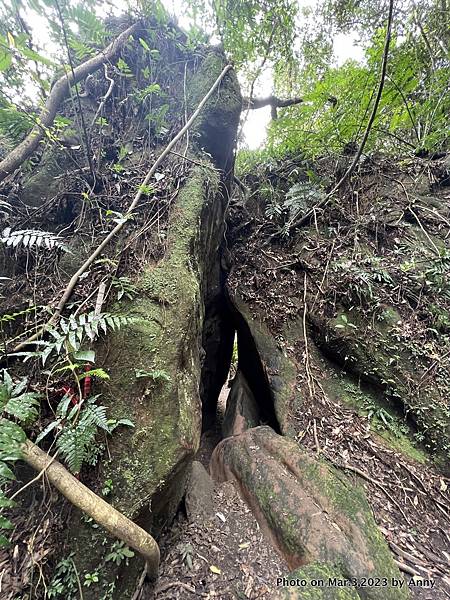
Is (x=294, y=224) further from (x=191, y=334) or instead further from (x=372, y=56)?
(x=191, y=334)

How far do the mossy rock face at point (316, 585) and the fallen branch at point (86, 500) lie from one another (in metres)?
1.11

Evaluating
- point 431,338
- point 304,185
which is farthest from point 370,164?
point 431,338

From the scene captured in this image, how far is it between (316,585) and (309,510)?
57cm

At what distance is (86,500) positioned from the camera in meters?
1.82

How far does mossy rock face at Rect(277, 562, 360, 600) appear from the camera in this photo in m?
2.05

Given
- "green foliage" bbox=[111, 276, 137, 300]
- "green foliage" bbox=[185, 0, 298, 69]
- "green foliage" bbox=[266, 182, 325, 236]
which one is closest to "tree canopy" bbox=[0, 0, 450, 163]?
"green foliage" bbox=[185, 0, 298, 69]

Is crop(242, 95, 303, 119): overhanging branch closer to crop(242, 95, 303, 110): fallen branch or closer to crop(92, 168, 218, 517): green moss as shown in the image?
crop(242, 95, 303, 110): fallen branch

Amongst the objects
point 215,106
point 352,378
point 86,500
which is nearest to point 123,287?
point 86,500

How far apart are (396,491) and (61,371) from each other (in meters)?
3.60

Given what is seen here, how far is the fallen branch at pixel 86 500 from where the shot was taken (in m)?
1.80

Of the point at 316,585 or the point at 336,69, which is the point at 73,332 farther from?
the point at 336,69

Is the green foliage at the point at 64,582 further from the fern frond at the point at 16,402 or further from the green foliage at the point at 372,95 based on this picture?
the green foliage at the point at 372,95

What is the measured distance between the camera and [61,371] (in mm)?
2305

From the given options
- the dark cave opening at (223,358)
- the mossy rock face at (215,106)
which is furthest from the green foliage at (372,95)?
the dark cave opening at (223,358)
